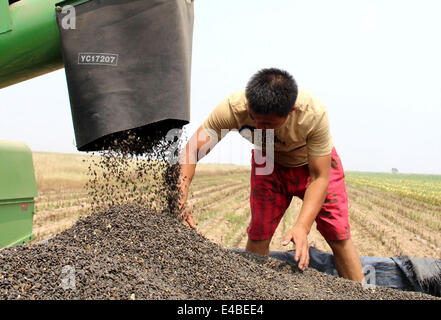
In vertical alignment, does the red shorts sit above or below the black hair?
below

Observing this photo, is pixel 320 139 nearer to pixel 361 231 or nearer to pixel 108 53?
pixel 108 53

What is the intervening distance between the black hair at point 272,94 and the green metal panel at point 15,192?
234cm

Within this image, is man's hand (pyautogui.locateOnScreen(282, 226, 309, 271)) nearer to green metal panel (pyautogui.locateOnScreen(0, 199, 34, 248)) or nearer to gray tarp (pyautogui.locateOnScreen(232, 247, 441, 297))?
gray tarp (pyautogui.locateOnScreen(232, 247, 441, 297))

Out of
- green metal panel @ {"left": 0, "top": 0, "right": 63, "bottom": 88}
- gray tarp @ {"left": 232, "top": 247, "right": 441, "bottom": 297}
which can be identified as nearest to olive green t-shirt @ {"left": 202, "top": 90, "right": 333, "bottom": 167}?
gray tarp @ {"left": 232, "top": 247, "right": 441, "bottom": 297}

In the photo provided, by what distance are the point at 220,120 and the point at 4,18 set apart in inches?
61.3

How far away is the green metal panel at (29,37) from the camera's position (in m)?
2.30

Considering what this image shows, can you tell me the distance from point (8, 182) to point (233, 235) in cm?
380

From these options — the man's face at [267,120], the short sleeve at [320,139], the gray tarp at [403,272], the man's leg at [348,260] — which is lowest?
the gray tarp at [403,272]

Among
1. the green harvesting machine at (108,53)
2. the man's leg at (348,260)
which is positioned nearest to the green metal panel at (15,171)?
the green harvesting machine at (108,53)

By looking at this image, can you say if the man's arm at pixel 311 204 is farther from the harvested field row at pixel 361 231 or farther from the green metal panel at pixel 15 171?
the green metal panel at pixel 15 171

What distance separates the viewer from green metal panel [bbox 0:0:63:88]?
2305 millimetres

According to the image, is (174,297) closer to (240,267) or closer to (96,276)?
(96,276)

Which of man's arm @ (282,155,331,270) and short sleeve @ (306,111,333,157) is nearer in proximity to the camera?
man's arm @ (282,155,331,270)

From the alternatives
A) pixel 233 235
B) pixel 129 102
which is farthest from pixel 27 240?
pixel 233 235
